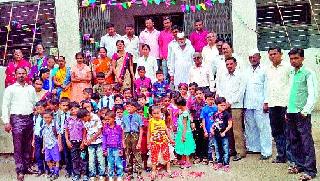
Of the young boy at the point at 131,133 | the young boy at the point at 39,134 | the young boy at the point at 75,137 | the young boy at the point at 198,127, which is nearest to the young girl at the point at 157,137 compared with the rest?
the young boy at the point at 131,133

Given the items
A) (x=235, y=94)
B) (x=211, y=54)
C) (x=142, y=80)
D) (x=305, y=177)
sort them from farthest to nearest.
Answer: (x=211, y=54) → (x=142, y=80) → (x=235, y=94) → (x=305, y=177)

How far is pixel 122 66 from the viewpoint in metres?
8.98

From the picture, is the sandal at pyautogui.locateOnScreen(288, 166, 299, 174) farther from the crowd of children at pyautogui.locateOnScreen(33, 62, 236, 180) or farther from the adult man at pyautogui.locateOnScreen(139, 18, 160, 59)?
the adult man at pyautogui.locateOnScreen(139, 18, 160, 59)

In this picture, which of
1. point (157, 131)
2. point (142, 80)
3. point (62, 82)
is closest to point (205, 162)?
point (157, 131)

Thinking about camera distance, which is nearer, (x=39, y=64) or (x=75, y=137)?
(x=75, y=137)

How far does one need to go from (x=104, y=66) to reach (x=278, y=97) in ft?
10.6

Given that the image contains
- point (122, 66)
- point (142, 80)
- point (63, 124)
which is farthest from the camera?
point (122, 66)

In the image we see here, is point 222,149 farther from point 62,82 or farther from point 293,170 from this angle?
point 62,82

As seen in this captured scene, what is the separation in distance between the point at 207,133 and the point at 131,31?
291 centimetres

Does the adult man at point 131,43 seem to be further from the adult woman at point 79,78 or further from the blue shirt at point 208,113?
the blue shirt at point 208,113

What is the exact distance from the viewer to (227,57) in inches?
322

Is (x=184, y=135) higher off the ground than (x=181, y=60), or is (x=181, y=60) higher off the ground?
(x=181, y=60)

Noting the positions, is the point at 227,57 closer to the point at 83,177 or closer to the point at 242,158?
the point at 242,158

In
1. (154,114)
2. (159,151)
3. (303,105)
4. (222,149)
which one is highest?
(303,105)
